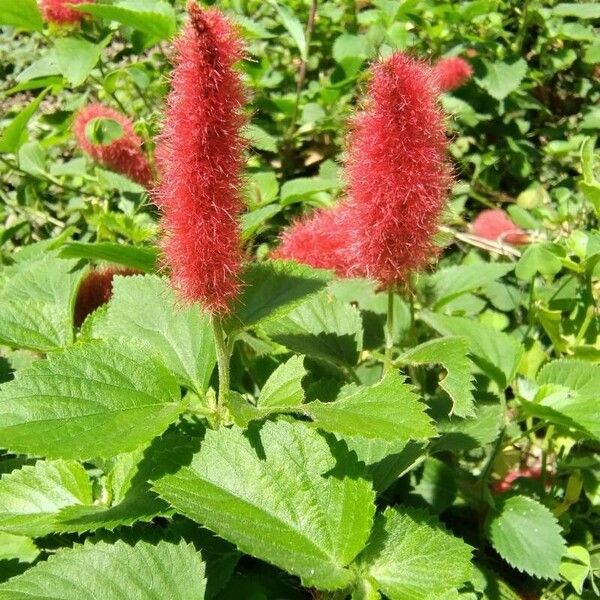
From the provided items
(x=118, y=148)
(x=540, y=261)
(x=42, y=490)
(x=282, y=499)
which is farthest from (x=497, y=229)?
Result: (x=42, y=490)

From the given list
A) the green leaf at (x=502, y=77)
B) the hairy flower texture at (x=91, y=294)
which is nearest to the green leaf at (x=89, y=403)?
the hairy flower texture at (x=91, y=294)

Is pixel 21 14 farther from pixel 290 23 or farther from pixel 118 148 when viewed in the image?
pixel 290 23

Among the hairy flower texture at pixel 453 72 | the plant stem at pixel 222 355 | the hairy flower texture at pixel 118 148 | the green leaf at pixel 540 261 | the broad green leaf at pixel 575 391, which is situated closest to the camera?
the plant stem at pixel 222 355

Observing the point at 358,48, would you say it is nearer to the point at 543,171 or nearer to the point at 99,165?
the point at 543,171

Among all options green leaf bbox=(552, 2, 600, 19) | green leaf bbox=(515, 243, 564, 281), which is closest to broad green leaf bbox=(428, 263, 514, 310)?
green leaf bbox=(515, 243, 564, 281)

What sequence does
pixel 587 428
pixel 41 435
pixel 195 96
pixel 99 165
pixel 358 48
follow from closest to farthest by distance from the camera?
pixel 195 96 < pixel 41 435 < pixel 587 428 < pixel 99 165 < pixel 358 48

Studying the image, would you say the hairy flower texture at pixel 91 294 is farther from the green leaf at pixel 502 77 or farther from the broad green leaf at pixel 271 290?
the green leaf at pixel 502 77

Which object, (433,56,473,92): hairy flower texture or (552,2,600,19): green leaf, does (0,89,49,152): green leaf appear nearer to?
(433,56,473,92): hairy flower texture

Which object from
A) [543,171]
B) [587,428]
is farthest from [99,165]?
[543,171]
